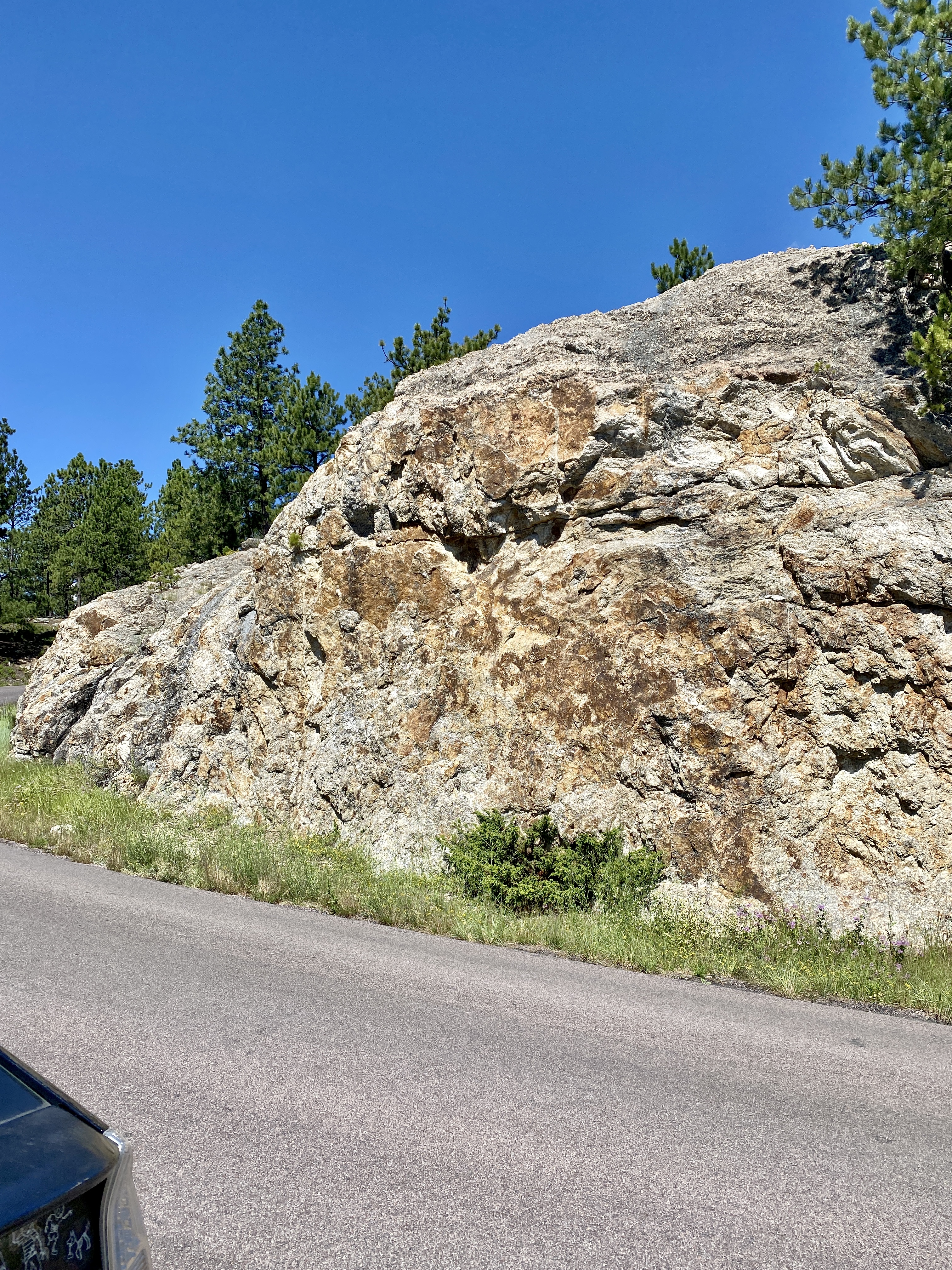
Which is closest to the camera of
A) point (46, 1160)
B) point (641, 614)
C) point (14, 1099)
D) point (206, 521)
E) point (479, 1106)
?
point (46, 1160)

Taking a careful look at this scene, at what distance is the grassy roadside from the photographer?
20.9 feet

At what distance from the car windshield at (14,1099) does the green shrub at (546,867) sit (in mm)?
6632

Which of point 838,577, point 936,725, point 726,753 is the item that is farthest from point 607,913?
point 838,577

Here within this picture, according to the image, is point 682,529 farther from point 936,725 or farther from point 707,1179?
point 707,1179

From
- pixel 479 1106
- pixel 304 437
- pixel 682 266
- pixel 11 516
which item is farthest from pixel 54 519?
pixel 479 1106

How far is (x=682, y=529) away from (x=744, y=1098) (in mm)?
6868

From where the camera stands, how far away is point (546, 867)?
888 centimetres

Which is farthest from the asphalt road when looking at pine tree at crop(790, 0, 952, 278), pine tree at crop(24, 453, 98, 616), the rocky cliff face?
pine tree at crop(24, 453, 98, 616)

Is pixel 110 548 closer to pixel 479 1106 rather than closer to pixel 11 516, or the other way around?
pixel 11 516

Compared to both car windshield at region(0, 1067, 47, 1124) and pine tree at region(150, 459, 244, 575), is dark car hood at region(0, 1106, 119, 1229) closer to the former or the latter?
car windshield at region(0, 1067, 47, 1124)

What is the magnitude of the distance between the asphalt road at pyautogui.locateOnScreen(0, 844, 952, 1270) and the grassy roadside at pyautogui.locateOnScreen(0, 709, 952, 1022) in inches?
16.5

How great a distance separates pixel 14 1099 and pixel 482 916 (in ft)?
20.3

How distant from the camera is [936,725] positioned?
7973 millimetres

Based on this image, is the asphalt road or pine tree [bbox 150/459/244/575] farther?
pine tree [bbox 150/459/244/575]
